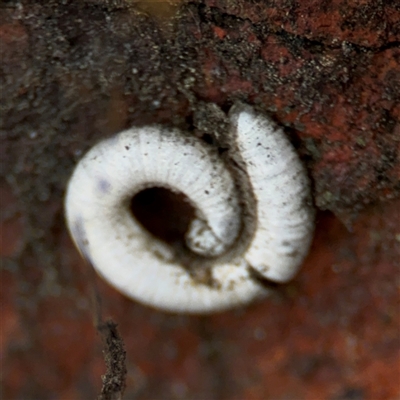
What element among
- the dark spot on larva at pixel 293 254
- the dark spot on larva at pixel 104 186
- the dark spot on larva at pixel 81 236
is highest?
the dark spot on larva at pixel 104 186

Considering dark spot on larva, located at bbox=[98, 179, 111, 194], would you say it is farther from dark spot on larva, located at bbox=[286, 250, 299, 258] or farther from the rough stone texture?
dark spot on larva, located at bbox=[286, 250, 299, 258]

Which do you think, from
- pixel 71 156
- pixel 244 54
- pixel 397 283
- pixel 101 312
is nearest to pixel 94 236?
pixel 71 156

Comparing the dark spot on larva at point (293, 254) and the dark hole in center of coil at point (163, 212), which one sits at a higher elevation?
the dark spot on larva at point (293, 254)

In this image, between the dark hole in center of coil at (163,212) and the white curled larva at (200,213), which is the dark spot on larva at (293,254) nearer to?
the white curled larva at (200,213)

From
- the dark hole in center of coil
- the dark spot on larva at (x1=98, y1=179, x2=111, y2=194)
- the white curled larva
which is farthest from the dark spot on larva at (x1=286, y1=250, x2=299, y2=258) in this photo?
the dark spot on larva at (x1=98, y1=179, x2=111, y2=194)

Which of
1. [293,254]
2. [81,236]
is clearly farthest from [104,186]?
[293,254]

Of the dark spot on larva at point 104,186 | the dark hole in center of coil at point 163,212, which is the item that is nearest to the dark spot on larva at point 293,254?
the dark hole in center of coil at point 163,212

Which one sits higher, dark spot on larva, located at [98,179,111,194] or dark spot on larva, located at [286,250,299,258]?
dark spot on larva, located at [98,179,111,194]

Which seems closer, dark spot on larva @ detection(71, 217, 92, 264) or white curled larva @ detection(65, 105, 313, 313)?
white curled larva @ detection(65, 105, 313, 313)

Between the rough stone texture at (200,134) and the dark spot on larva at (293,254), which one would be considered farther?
the dark spot on larva at (293,254)
